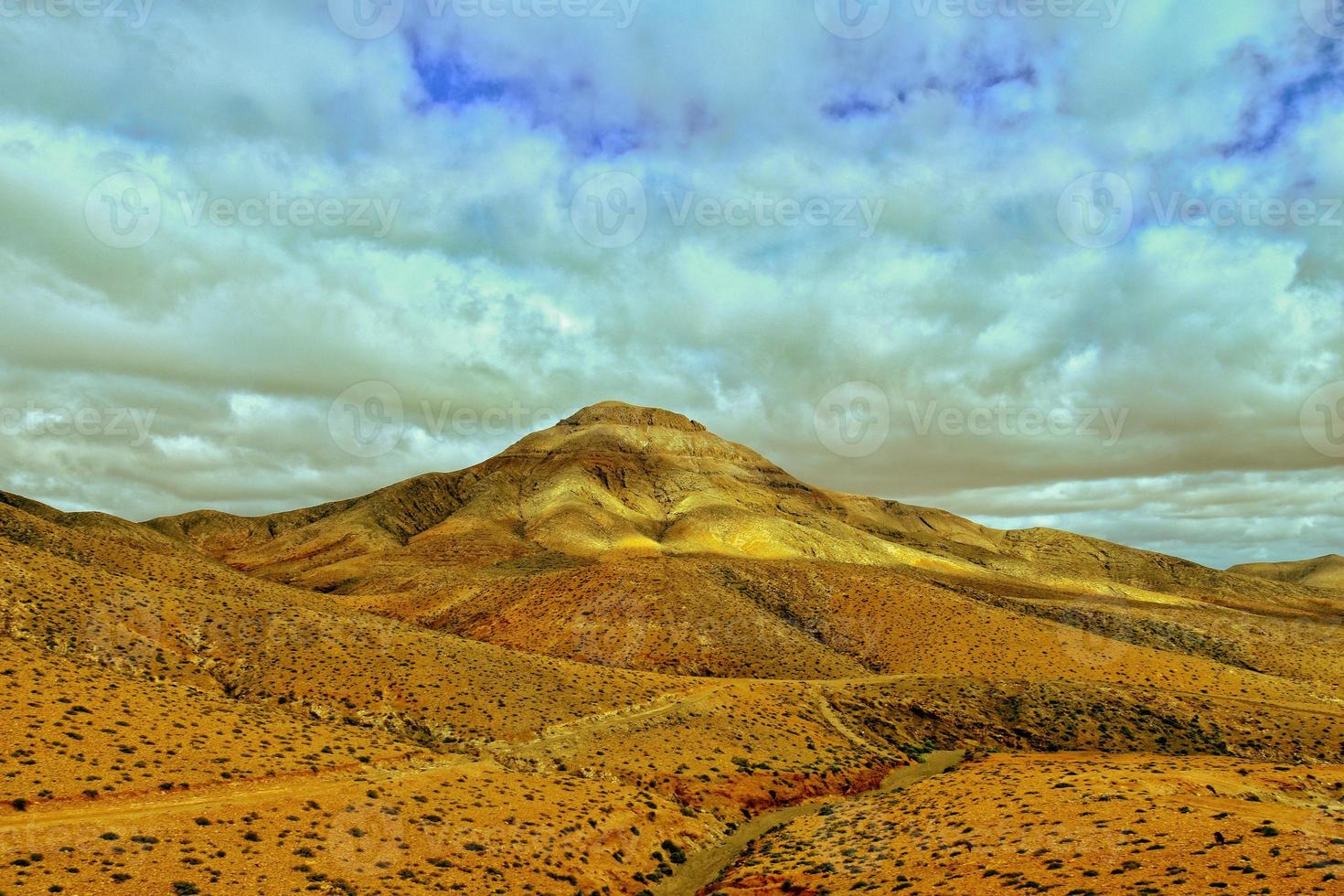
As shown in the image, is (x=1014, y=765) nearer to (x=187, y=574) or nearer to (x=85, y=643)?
(x=85, y=643)

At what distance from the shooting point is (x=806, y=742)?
46312 mm

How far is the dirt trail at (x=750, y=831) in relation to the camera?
28781 millimetres

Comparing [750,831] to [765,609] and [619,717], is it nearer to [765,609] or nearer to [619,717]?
[619,717]

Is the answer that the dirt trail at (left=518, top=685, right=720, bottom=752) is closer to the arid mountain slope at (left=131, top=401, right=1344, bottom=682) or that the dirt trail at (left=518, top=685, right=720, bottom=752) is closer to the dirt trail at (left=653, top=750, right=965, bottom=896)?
the dirt trail at (left=653, top=750, right=965, bottom=896)

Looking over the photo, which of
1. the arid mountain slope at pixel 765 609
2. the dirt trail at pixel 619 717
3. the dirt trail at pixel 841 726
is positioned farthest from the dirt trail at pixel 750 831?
the arid mountain slope at pixel 765 609

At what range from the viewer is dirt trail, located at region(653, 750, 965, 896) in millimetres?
28781

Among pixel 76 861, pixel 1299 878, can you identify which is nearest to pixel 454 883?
pixel 76 861

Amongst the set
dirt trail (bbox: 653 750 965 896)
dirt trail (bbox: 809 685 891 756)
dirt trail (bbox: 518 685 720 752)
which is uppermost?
dirt trail (bbox: 518 685 720 752)

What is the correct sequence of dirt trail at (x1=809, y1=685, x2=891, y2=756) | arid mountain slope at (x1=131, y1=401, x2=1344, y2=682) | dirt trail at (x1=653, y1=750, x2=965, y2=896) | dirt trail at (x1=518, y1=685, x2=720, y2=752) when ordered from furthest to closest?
1. arid mountain slope at (x1=131, y1=401, x2=1344, y2=682)
2. dirt trail at (x1=809, y1=685, x2=891, y2=756)
3. dirt trail at (x1=518, y1=685, x2=720, y2=752)
4. dirt trail at (x1=653, y1=750, x2=965, y2=896)

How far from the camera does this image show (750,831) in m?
35.1

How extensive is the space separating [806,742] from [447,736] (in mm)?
22949

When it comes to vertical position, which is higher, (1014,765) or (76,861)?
(76,861)

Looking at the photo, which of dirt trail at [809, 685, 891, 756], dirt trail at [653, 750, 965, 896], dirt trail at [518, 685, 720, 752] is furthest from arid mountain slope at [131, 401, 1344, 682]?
dirt trail at [653, 750, 965, 896]

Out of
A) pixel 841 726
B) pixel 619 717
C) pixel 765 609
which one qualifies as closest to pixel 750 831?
pixel 619 717
